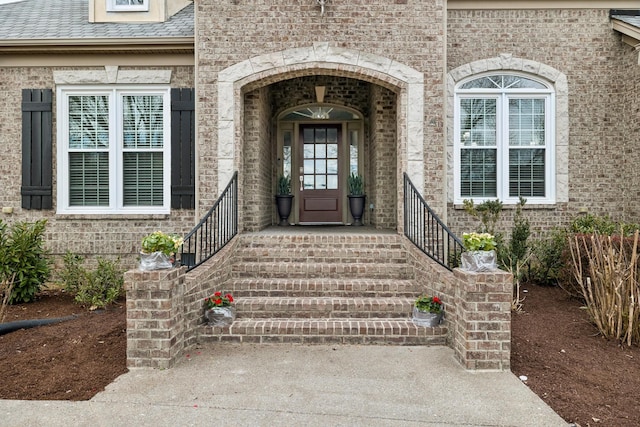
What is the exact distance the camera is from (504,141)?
751cm

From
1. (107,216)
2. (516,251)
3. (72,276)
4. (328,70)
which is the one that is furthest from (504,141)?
(72,276)

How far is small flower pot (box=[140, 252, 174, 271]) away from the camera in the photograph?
3947 mm

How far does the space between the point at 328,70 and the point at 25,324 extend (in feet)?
16.3

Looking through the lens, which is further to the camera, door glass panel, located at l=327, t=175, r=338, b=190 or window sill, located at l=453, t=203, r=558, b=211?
door glass panel, located at l=327, t=175, r=338, b=190

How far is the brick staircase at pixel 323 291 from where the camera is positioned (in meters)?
4.42

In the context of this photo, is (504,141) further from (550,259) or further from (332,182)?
(332,182)

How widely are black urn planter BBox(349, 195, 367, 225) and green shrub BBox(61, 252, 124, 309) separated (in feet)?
13.9

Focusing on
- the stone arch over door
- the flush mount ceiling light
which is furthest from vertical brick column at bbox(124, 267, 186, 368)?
the flush mount ceiling light

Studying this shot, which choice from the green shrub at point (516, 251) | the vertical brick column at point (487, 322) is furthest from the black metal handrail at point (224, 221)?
the green shrub at point (516, 251)

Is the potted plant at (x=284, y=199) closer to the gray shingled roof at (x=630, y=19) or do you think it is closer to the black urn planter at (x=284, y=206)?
the black urn planter at (x=284, y=206)

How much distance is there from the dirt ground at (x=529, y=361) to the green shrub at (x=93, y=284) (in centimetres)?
25

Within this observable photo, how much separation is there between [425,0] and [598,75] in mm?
3450

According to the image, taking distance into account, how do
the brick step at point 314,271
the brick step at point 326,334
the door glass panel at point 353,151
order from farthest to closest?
the door glass panel at point 353,151
the brick step at point 314,271
the brick step at point 326,334

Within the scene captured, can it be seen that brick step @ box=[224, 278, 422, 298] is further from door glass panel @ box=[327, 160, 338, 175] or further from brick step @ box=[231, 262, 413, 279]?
door glass panel @ box=[327, 160, 338, 175]
